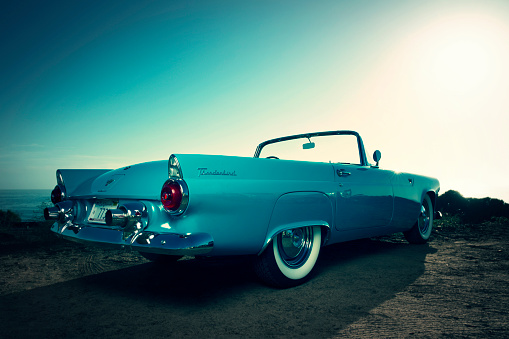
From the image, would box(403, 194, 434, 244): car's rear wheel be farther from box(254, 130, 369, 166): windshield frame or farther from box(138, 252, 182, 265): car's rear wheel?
box(138, 252, 182, 265): car's rear wheel

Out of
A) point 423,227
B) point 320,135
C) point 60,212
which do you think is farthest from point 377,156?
point 60,212

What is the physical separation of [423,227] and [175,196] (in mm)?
4515

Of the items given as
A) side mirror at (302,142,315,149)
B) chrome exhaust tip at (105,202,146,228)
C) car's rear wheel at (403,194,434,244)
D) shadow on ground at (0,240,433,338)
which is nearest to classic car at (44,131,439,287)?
chrome exhaust tip at (105,202,146,228)

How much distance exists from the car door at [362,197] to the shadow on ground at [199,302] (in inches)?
19.7

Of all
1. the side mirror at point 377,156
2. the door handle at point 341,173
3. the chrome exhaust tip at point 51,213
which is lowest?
the chrome exhaust tip at point 51,213

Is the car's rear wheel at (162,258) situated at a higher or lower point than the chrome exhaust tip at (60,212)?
lower

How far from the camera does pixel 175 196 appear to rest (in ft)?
6.99

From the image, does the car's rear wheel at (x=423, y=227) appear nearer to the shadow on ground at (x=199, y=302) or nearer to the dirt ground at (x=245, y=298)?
the dirt ground at (x=245, y=298)

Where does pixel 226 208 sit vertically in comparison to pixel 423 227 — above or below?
above

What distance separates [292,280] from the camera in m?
2.82

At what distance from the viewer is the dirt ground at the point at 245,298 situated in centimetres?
201

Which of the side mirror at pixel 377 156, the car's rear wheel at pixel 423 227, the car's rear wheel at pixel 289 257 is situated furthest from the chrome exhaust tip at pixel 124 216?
the car's rear wheel at pixel 423 227

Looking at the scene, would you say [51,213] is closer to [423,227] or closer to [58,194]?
[58,194]

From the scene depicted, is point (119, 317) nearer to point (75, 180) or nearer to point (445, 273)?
point (75, 180)
